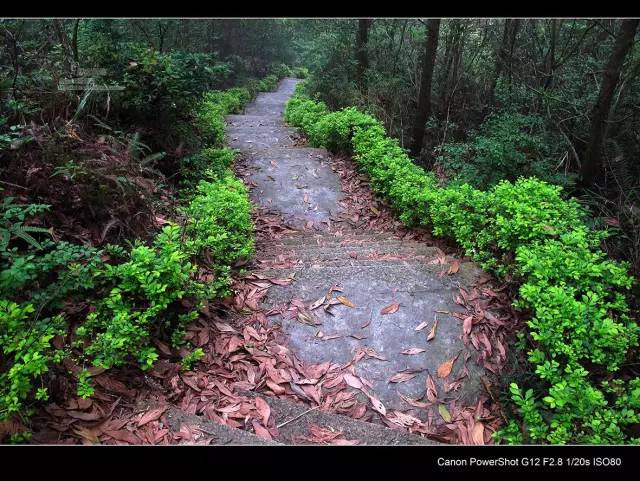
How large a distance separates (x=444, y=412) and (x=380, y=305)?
1031 mm

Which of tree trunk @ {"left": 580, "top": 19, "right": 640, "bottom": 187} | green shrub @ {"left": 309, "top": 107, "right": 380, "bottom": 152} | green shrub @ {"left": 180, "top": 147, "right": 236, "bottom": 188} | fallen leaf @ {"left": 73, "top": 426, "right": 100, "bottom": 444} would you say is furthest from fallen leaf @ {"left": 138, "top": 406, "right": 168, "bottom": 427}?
green shrub @ {"left": 309, "top": 107, "right": 380, "bottom": 152}

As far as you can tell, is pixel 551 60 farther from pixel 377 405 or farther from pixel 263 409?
pixel 263 409

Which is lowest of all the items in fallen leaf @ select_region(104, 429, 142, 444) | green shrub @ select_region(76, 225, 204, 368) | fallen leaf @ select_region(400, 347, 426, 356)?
fallen leaf @ select_region(400, 347, 426, 356)

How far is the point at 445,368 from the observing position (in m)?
3.03

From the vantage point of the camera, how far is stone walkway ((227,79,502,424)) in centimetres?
299

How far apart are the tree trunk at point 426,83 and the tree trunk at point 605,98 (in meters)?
2.61

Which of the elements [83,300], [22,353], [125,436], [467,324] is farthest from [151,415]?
[467,324]

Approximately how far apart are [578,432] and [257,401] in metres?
1.88

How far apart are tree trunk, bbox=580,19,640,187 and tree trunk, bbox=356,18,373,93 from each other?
694cm

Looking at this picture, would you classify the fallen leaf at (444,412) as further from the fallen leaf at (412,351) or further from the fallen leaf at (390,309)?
the fallen leaf at (390,309)

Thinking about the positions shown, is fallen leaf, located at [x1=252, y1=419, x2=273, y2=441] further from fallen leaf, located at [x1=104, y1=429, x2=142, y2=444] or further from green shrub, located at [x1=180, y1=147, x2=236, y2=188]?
green shrub, located at [x1=180, y1=147, x2=236, y2=188]
